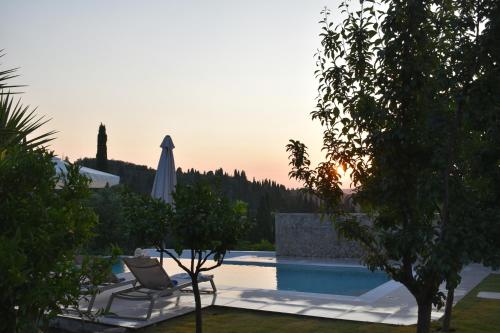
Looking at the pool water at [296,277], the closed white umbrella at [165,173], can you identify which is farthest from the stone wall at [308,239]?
the closed white umbrella at [165,173]

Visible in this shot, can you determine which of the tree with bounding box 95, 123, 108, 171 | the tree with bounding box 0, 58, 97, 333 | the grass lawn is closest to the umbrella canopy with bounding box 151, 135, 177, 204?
the grass lawn

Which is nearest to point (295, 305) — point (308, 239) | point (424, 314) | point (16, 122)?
point (424, 314)

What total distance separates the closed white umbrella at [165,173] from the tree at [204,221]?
6.37 meters

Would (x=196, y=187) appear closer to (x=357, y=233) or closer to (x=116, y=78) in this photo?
(x=357, y=233)

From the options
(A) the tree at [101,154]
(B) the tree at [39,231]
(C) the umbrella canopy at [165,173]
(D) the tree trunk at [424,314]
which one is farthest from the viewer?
(A) the tree at [101,154]

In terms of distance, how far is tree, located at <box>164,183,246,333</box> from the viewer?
6.30 meters

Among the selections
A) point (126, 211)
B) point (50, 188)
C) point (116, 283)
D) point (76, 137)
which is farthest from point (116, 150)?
point (50, 188)

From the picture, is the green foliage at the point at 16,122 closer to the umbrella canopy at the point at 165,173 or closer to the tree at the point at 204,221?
the tree at the point at 204,221

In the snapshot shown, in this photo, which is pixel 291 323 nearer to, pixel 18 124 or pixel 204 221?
pixel 204 221

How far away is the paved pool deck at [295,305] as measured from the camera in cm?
836

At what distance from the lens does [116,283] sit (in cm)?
976

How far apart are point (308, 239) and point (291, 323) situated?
40.4ft

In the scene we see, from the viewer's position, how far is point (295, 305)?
930 cm

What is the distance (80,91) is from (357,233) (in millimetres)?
10746
